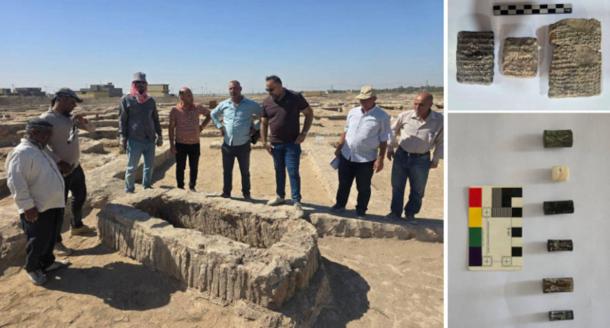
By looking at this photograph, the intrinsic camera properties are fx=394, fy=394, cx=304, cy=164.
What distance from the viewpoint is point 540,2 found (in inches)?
70.4

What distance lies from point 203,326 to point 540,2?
9.82ft

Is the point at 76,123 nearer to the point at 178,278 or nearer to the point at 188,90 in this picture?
the point at 188,90

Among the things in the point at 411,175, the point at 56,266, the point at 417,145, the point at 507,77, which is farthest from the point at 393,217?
the point at 56,266

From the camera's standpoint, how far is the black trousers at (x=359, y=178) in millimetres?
4617

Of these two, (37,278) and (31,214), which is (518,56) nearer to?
(31,214)

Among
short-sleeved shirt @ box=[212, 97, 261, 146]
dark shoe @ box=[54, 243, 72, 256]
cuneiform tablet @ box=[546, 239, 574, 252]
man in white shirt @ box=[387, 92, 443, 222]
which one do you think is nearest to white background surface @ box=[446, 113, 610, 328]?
cuneiform tablet @ box=[546, 239, 574, 252]

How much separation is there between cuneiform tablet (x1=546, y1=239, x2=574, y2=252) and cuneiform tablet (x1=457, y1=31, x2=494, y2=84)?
82 centimetres

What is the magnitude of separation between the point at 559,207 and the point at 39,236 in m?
3.94

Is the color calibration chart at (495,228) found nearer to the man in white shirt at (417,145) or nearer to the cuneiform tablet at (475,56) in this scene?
the cuneiform tablet at (475,56)

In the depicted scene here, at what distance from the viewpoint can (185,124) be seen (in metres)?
5.52

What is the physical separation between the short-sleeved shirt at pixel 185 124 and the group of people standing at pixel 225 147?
0.05ft

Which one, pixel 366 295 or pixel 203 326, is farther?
pixel 366 295

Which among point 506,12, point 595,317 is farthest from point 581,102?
point 595,317

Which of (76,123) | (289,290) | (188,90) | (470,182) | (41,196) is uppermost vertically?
(188,90)
